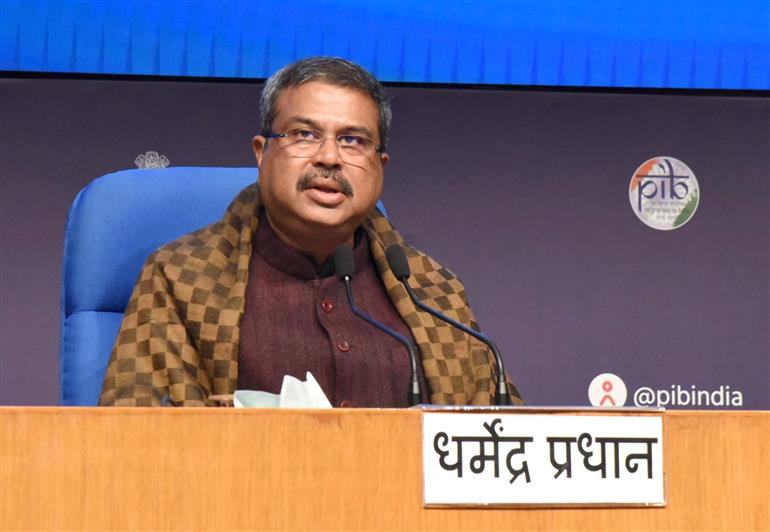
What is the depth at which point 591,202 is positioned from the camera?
2289mm

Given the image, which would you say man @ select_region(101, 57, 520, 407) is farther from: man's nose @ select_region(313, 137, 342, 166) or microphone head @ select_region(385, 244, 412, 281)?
microphone head @ select_region(385, 244, 412, 281)

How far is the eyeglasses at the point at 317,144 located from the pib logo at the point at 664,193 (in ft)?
2.43

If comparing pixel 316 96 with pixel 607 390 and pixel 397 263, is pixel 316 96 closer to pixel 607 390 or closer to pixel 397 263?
pixel 397 263

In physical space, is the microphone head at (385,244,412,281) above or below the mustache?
below

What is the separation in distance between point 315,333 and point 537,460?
2.61 ft

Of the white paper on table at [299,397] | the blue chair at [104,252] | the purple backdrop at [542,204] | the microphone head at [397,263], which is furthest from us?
the purple backdrop at [542,204]

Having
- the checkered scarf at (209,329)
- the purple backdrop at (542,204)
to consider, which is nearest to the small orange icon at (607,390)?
the purple backdrop at (542,204)

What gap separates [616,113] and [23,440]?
5.46 feet

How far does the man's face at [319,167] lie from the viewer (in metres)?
1.70

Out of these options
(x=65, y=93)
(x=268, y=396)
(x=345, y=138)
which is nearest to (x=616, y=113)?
(x=345, y=138)

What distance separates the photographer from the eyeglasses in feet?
5.60

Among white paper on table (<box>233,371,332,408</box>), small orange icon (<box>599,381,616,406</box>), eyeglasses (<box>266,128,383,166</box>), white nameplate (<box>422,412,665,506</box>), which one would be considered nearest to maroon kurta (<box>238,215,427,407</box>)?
eyeglasses (<box>266,128,383,166</box>)

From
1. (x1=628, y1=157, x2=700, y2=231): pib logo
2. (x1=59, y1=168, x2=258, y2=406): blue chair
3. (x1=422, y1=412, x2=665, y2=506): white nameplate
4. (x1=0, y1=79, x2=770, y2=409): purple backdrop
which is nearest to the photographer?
(x1=422, y1=412, x2=665, y2=506): white nameplate

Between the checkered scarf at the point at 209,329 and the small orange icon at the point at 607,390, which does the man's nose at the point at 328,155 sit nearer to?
the checkered scarf at the point at 209,329
